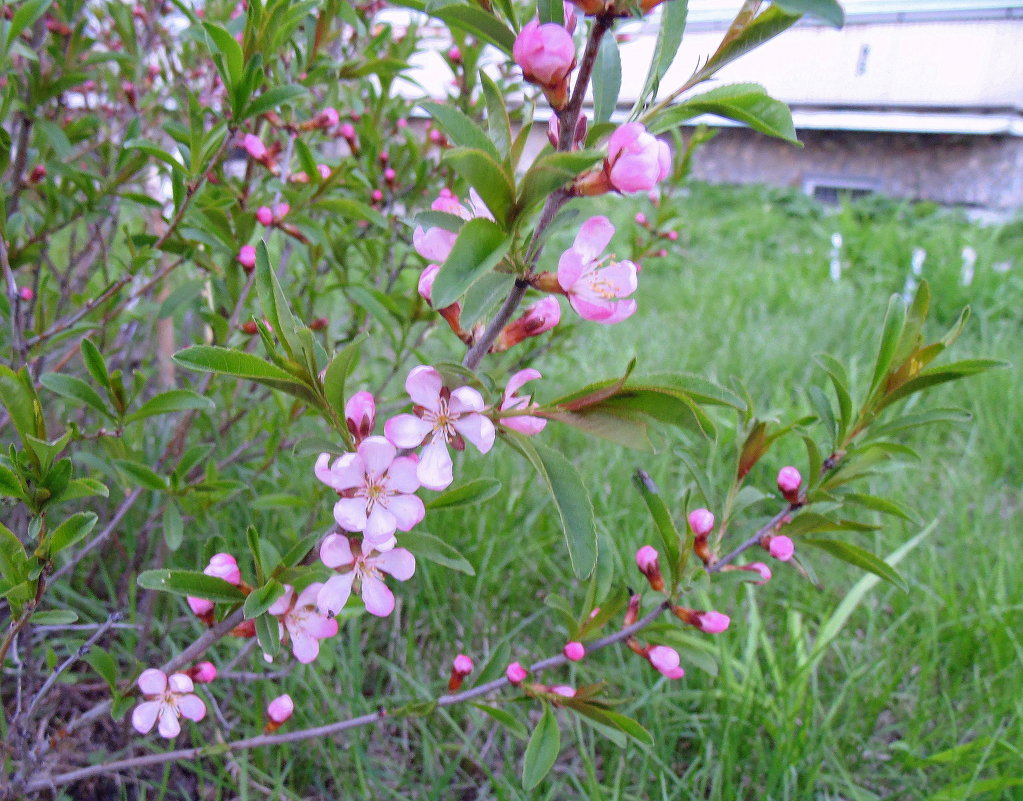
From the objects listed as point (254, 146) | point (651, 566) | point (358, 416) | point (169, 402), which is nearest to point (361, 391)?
point (358, 416)

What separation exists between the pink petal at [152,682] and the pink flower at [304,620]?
15cm

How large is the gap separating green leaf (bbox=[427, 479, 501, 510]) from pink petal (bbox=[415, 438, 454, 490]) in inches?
6.1

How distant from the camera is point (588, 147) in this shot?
1.94ft

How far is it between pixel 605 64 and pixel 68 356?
1.05 metres

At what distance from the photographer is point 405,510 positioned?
2.07ft

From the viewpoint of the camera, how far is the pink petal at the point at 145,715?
0.83m

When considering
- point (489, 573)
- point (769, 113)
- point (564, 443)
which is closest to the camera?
point (769, 113)

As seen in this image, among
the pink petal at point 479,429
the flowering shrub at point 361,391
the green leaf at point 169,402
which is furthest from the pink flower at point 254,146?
the pink petal at point 479,429

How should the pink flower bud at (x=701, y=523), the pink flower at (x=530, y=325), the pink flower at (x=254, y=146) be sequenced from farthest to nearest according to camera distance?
the pink flower at (x=254, y=146) < the pink flower bud at (x=701, y=523) < the pink flower at (x=530, y=325)

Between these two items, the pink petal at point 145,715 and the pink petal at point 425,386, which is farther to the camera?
the pink petal at point 145,715

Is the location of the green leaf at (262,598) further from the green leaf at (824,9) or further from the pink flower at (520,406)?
the green leaf at (824,9)

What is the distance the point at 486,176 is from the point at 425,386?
0.17 metres

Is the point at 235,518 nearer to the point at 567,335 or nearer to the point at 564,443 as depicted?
the point at 567,335

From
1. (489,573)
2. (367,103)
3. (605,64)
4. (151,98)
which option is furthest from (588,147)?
(151,98)
